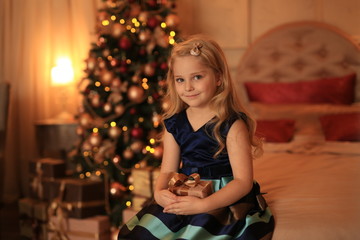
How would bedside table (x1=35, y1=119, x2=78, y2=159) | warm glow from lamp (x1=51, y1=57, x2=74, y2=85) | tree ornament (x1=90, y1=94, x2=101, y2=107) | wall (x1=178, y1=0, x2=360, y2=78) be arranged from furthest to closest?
warm glow from lamp (x1=51, y1=57, x2=74, y2=85), bedside table (x1=35, y1=119, x2=78, y2=159), wall (x1=178, y1=0, x2=360, y2=78), tree ornament (x1=90, y1=94, x2=101, y2=107)

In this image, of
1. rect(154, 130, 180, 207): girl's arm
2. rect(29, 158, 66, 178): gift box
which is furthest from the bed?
rect(29, 158, 66, 178): gift box

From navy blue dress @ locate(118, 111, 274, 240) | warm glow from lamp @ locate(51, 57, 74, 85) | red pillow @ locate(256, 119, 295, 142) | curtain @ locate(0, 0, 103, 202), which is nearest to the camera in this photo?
navy blue dress @ locate(118, 111, 274, 240)

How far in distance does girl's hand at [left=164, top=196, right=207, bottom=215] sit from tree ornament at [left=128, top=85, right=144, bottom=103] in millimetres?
1701

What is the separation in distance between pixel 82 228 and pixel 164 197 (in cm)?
138

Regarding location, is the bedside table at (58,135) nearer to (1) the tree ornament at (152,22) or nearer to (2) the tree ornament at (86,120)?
(2) the tree ornament at (86,120)

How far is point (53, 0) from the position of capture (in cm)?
418

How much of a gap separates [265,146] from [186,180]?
54.5 inches

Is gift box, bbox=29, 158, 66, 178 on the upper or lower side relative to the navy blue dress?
lower

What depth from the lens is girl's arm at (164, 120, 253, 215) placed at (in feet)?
4.51

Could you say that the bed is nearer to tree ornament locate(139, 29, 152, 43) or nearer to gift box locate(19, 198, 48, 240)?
tree ornament locate(139, 29, 152, 43)

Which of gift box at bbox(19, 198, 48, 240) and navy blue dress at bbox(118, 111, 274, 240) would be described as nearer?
navy blue dress at bbox(118, 111, 274, 240)

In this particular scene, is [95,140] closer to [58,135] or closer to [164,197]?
[58,135]

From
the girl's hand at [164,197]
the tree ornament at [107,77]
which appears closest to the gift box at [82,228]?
the tree ornament at [107,77]

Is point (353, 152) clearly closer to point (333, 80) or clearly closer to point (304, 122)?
point (304, 122)
